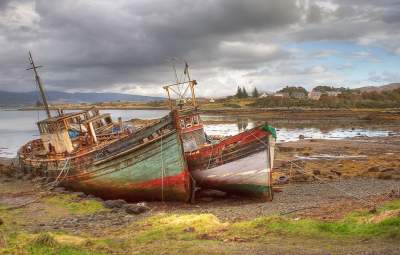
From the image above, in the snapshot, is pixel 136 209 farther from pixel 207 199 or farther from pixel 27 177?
pixel 27 177

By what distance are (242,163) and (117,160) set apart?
245 inches

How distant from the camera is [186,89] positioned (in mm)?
23609

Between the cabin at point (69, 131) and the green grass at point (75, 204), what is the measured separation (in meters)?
3.43

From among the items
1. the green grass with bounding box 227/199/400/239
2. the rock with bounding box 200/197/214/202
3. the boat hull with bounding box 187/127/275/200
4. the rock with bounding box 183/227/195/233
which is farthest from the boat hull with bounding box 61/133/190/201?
the green grass with bounding box 227/199/400/239

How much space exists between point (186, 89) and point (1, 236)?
12293 mm

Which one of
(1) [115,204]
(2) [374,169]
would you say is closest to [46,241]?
(1) [115,204]

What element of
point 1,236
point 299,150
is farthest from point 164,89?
Result: point 299,150

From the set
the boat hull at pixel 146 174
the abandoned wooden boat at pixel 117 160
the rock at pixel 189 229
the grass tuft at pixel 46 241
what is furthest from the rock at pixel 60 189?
the rock at pixel 189 229

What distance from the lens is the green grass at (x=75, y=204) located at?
68.0ft

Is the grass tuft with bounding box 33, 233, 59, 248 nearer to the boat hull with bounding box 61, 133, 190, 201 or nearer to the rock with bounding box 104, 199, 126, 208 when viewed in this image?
the rock with bounding box 104, 199, 126, 208

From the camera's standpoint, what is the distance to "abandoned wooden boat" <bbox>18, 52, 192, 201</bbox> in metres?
21.2

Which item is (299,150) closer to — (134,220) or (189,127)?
(189,127)

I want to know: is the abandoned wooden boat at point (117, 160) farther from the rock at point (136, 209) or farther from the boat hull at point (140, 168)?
the rock at point (136, 209)

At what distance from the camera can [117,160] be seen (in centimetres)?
2245
